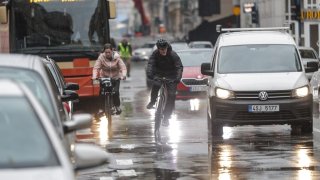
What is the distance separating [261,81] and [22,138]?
10487mm

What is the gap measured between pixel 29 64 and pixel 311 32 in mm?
47822

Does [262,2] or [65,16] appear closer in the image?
[65,16]

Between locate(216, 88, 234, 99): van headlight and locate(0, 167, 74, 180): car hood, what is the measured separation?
1059 cm

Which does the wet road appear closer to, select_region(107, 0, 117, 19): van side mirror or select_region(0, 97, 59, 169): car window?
select_region(0, 97, 59, 169): car window

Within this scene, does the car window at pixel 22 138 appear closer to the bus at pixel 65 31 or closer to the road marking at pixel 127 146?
the road marking at pixel 127 146

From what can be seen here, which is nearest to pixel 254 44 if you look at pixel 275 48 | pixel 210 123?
pixel 275 48

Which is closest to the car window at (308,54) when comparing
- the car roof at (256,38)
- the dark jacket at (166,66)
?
the car roof at (256,38)

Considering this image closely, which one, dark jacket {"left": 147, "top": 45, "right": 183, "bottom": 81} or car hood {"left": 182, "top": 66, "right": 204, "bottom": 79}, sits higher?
dark jacket {"left": 147, "top": 45, "right": 183, "bottom": 81}

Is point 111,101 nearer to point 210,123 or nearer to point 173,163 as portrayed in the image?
point 210,123

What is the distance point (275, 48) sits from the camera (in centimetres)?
1930

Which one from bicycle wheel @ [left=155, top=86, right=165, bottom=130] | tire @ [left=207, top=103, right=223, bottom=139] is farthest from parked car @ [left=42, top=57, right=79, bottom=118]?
tire @ [left=207, top=103, right=223, bottom=139]

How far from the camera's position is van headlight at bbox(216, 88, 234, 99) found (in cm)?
1778

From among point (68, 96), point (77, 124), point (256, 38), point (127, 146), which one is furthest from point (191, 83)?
point (77, 124)

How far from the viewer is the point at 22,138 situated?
303 inches
